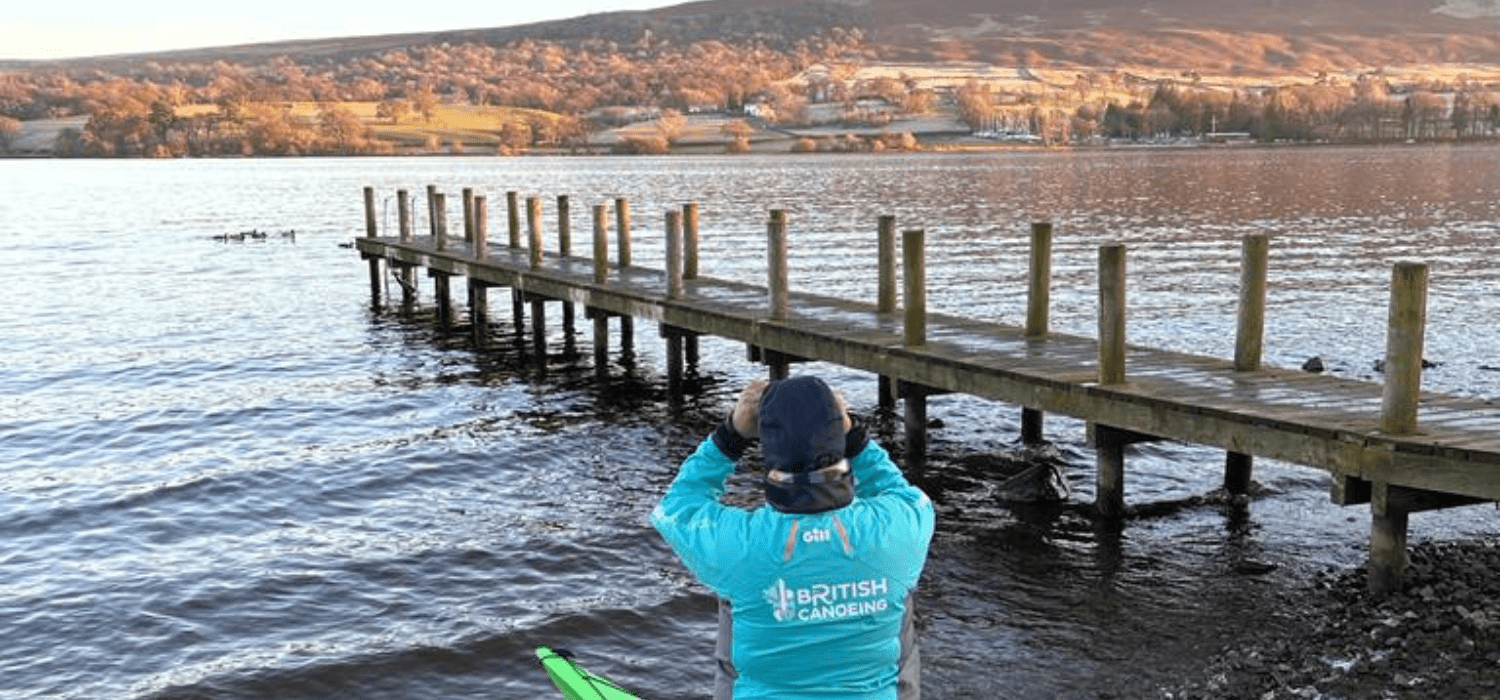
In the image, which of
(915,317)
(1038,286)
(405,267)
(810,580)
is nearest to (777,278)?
(915,317)

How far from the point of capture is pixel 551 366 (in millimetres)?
23578

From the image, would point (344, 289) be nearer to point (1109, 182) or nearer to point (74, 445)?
point (74, 445)

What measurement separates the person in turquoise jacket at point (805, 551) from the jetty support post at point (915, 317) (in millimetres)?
10719

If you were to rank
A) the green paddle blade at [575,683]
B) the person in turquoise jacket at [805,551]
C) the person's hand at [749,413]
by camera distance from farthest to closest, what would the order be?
1. the green paddle blade at [575,683]
2. the person's hand at [749,413]
3. the person in turquoise jacket at [805,551]

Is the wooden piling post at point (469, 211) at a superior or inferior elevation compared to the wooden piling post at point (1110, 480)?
superior

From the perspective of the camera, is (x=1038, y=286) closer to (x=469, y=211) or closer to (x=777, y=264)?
(x=777, y=264)

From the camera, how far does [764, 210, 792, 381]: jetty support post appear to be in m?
16.9

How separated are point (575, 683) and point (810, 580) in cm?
427

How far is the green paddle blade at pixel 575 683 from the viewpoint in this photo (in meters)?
7.75

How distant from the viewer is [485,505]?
15070 mm

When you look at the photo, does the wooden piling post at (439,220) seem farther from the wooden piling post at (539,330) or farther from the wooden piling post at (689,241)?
the wooden piling post at (689,241)

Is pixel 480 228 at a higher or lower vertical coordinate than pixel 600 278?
higher

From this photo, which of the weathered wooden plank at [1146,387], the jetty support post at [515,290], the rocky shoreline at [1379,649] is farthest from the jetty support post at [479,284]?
the rocky shoreline at [1379,649]

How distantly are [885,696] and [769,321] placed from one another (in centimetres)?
1313
